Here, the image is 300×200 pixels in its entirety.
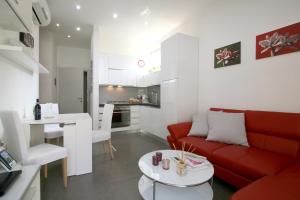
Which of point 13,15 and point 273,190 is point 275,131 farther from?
point 13,15

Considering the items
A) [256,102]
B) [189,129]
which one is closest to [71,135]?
[189,129]

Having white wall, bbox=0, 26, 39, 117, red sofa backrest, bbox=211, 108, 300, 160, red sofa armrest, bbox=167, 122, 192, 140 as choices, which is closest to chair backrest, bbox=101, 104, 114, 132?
red sofa armrest, bbox=167, 122, 192, 140

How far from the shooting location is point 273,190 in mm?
1195

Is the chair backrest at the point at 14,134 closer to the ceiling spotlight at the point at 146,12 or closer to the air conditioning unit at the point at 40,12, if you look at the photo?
the air conditioning unit at the point at 40,12

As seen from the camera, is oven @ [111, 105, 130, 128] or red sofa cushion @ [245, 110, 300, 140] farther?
oven @ [111, 105, 130, 128]

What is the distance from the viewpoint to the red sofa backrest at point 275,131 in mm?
1836

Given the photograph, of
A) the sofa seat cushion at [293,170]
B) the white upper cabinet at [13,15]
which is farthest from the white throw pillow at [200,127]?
the white upper cabinet at [13,15]

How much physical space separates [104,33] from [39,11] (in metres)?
2.19

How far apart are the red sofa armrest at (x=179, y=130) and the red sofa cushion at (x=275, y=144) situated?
3.02ft

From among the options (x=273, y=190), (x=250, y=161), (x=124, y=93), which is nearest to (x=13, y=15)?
(x=273, y=190)

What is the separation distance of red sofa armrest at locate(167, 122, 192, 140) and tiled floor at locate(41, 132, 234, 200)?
790 millimetres

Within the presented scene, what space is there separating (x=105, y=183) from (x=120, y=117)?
8.97 feet

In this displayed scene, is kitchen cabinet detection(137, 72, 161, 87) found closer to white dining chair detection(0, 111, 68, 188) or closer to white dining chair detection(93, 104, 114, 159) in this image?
white dining chair detection(93, 104, 114, 159)

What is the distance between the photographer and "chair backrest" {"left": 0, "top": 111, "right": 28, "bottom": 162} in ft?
4.69
